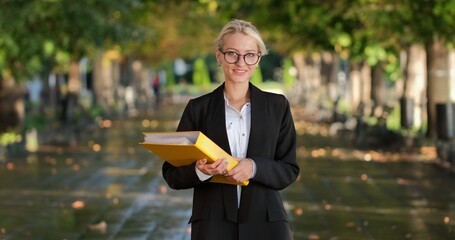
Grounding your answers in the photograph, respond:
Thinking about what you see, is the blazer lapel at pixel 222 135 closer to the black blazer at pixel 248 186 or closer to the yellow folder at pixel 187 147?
the black blazer at pixel 248 186

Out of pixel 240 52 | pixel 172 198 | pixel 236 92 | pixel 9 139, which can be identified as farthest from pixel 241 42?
pixel 9 139

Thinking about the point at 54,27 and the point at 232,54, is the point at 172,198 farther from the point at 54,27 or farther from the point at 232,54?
the point at 232,54

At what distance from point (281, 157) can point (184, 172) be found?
0.54 meters

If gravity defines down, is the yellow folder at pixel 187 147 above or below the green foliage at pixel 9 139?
above

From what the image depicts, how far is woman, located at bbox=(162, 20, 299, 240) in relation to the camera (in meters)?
5.23

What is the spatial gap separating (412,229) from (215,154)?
7.44 meters

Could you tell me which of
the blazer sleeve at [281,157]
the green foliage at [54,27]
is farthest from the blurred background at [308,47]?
the blazer sleeve at [281,157]

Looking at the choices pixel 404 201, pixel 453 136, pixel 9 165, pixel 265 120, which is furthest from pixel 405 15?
pixel 265 120

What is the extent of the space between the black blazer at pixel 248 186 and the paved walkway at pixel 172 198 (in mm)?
6021

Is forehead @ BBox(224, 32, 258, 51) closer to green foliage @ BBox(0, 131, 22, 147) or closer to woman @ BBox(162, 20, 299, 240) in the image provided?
woman @ BBox(162, 20, 299, 240)

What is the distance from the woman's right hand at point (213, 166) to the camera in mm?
4898

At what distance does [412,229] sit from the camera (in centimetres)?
1197

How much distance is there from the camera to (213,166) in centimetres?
491

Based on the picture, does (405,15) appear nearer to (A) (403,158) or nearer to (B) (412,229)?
(A) (403,158)
